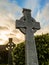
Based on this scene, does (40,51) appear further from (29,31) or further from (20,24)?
(20,24)

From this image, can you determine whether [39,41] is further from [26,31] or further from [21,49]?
[26,31]

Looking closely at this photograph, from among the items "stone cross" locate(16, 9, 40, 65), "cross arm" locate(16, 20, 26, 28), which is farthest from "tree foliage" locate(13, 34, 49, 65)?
"cross arm" locate(16, 20, 26, 28)

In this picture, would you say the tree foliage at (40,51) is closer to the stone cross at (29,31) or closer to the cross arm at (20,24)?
the stone cross at (29,31)

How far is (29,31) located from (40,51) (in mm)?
3529

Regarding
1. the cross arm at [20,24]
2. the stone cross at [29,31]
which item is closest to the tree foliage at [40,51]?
the stone cross at [29,31]

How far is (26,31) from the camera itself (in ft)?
32.1

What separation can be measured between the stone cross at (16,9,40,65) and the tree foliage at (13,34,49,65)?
299 cm

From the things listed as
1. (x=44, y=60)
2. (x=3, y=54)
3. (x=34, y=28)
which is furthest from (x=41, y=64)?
(x=3, y=54)

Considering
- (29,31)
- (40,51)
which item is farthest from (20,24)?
(40,51)

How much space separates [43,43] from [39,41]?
28 cm

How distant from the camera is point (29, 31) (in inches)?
387

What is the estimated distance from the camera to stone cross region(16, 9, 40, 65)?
9.34 meters

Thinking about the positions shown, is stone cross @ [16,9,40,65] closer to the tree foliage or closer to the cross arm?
the cross arm

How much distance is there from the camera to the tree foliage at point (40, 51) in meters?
12.8
